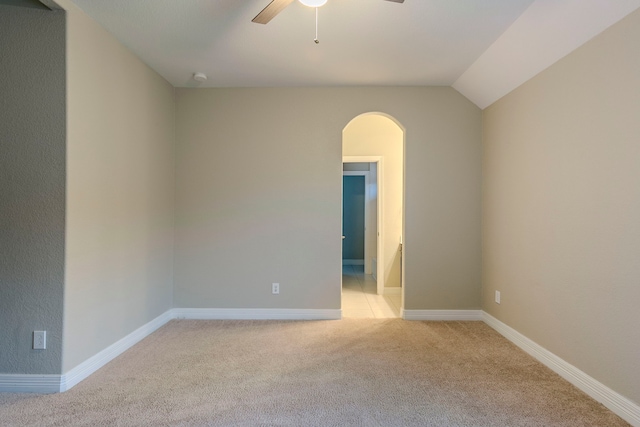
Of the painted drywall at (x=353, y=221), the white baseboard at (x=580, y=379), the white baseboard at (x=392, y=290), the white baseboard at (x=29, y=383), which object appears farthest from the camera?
the painted drywall at (x=353, y=221)

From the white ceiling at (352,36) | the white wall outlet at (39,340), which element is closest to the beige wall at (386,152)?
the white ceiling at (352,36)

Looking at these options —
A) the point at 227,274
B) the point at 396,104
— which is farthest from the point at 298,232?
the point at 396,104

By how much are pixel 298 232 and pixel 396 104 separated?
176 centimetres

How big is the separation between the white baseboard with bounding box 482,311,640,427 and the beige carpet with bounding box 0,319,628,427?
0.05 m

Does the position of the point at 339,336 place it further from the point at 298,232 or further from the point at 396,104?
the point at 396,104

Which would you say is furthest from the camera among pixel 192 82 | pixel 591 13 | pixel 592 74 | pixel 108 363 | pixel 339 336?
pixel 192 82

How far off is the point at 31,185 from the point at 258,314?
2313 millimetres

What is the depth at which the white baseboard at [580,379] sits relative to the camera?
1.90 metres

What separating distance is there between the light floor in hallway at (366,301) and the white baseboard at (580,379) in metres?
1.27

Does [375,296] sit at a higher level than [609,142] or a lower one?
lower

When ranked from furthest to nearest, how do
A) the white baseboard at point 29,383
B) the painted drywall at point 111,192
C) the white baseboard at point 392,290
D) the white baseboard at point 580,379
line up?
1. the white baseboard at point 392,290
2. the painted drywall at point 111,192
3. the white baseboard at point 29,383
4. the white baseboard at point 580,379

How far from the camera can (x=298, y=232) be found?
12.2 ft

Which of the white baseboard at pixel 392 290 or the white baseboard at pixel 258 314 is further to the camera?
the white baseboard at pixel 392 290

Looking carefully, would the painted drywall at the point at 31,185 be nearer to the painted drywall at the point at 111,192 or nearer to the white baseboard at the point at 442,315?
the painted drywall at the point at 111,192
